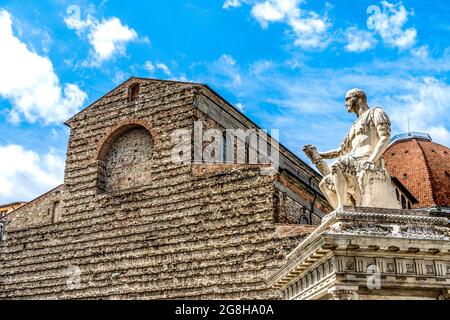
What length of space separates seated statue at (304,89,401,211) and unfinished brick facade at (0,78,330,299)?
7.86 meters

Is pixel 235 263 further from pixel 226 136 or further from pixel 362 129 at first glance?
pixel 362 129

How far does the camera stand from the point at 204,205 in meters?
19.0

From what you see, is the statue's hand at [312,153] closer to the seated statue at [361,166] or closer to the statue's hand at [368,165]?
the seated statue at [361,166]

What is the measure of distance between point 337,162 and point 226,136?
12.7m

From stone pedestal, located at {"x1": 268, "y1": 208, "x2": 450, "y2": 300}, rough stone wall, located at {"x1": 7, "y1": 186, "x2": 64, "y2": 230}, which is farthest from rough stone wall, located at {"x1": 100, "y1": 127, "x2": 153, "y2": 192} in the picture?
stone pedestal, located at {"x1": 268, "y1": 208, "x2": 450, "y2": 300}

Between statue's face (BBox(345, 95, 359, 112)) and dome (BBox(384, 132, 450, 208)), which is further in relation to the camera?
dome (BBox(384, 132, 450, 208))

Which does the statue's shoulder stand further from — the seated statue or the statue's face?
the statue's face

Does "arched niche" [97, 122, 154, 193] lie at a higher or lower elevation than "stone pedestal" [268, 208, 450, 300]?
higher

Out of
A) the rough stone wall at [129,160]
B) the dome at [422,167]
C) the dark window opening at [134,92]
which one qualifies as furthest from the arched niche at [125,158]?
the dome at [422,167]

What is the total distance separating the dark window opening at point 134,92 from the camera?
73.6ft

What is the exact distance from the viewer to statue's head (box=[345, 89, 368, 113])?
30.3 ft

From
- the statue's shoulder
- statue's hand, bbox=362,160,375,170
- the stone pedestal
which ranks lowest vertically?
the stone pedestal

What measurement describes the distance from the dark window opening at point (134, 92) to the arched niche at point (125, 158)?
1081mm
